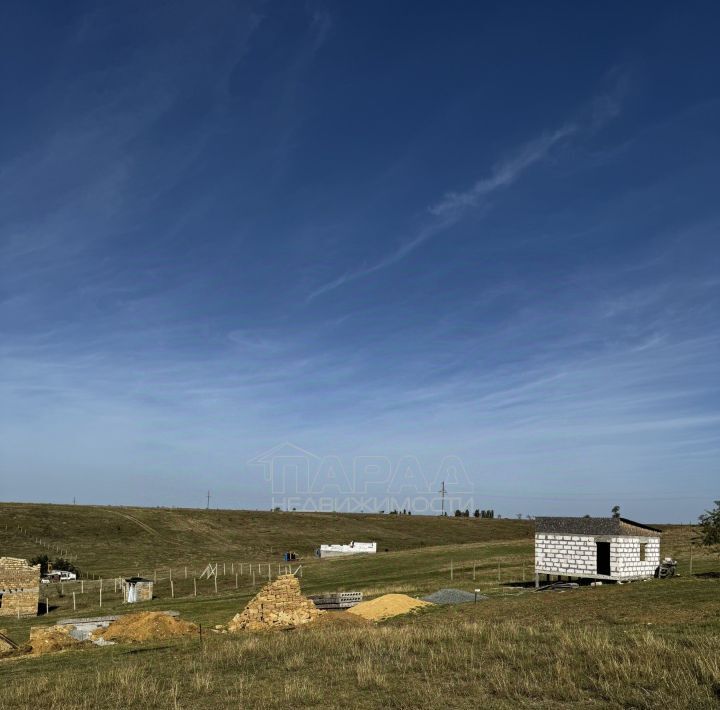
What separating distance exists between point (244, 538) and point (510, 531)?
56.7 m

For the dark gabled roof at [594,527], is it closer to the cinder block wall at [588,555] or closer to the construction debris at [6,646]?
the cinder block wall at [588,555]

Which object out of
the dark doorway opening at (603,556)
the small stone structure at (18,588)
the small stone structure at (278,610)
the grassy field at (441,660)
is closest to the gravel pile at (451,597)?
the grassy field at (441,660)

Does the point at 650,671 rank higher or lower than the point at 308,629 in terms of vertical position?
higher

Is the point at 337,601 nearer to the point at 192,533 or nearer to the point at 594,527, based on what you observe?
the point at 594,527

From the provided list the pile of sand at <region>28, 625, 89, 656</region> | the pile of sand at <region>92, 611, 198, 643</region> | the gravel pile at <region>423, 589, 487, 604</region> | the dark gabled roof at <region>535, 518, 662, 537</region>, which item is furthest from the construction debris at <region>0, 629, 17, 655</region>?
the dark gabled roof at <region>535, 518, 662, 537</region>

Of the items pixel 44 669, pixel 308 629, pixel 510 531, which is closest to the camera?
pixel 44 669

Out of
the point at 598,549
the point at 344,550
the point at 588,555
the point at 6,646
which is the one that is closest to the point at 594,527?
the point at 598,549

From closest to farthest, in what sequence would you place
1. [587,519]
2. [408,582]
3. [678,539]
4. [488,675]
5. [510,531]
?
[488,675] < [587,519] < [408,582] < [678,539] < [510,531]

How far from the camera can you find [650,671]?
13750mm

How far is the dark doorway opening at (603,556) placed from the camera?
41.0 m

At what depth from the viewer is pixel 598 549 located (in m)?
41.2

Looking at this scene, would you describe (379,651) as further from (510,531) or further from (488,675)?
(510,531)

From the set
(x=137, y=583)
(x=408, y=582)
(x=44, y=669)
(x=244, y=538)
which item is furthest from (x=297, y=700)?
(x=244, y=538)

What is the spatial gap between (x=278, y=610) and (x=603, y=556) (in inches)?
840
